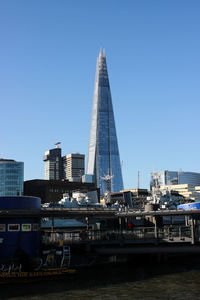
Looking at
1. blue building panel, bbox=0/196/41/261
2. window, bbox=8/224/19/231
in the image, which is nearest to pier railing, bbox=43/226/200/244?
blue building panel, bbox=0/196/41/261

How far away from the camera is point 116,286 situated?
3127cm

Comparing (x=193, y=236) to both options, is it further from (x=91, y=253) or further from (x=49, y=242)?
(x=49, y=242)

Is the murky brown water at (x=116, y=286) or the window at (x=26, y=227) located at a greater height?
the window at (x=26, y=227)

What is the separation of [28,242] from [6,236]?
2435 millimetres

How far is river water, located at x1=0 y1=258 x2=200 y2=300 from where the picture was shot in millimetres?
28312

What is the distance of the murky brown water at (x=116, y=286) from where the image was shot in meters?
28.3

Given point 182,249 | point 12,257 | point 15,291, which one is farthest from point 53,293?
point 182,249

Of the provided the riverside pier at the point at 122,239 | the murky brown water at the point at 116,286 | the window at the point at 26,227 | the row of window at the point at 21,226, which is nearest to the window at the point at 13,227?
the row of window at the point at 21,226

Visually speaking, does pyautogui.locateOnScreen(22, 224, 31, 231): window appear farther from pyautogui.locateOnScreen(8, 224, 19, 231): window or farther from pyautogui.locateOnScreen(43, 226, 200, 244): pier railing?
pyautogui.locateOnScreen(43, 226, 200, 244): pier railing

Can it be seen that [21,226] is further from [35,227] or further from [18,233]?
[35,227]

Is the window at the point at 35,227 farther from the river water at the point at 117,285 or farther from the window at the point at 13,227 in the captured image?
the river water at the point at 117,285

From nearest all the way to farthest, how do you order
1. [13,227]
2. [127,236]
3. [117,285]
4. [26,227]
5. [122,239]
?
[117,285]
[13,227]
[26,227]
[122,239]
[127,236]

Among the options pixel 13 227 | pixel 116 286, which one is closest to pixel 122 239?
A: pixel 116 286

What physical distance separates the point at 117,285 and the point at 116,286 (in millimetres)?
393
